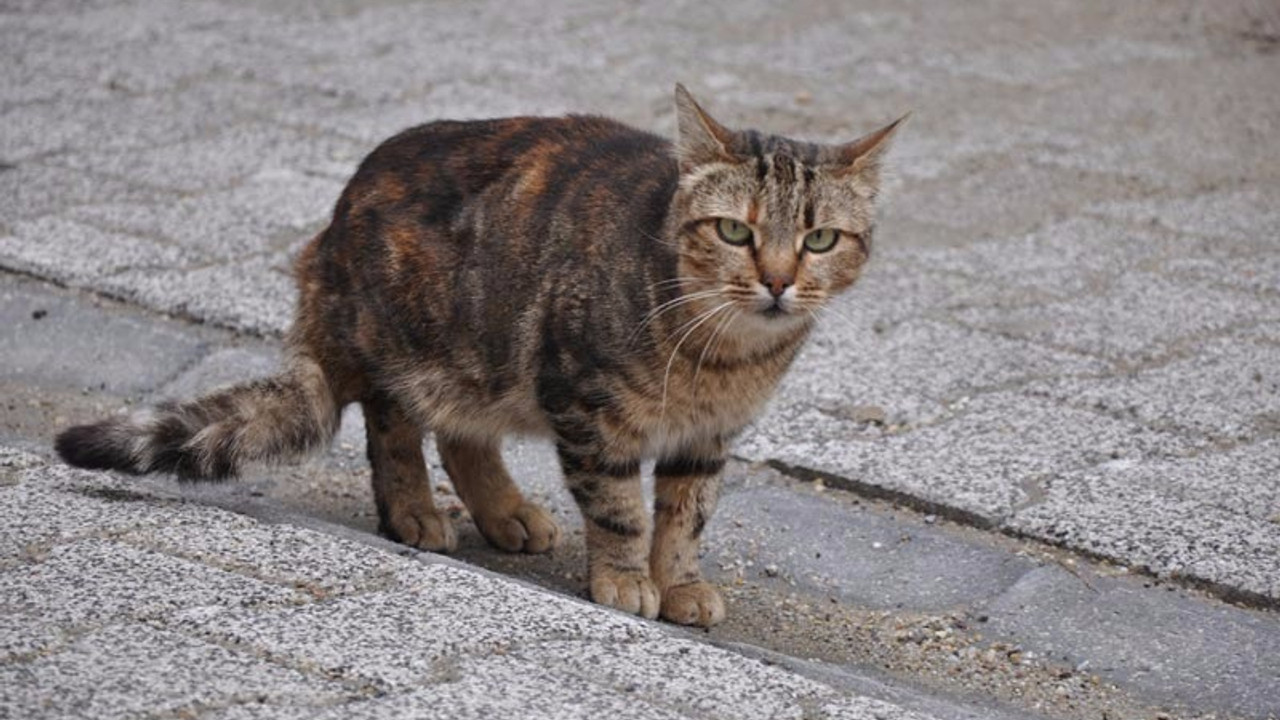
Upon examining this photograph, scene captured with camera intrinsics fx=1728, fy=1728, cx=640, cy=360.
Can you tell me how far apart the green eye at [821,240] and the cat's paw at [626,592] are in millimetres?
718

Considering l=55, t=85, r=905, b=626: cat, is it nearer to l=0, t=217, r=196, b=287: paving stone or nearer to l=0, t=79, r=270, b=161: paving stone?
l=0, t=217, r=196, b=287: paving stone

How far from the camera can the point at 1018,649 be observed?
10.5 feet

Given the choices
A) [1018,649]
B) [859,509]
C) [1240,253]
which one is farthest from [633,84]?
[1018,649]

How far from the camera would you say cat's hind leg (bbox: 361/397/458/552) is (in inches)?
140

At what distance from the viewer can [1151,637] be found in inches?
126

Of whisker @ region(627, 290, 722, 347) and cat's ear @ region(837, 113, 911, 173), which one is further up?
cat's ear @ region(837, 113, 911, 173)

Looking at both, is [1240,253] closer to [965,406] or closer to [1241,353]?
[1241,353]

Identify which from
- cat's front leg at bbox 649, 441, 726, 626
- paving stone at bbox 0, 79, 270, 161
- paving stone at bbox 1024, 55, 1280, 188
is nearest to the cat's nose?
cat's front leg at bbox 649, 441, 726, 626

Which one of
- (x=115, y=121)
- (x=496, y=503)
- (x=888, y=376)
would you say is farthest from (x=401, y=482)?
(x=115, y=121)

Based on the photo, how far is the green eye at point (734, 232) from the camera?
3.19m

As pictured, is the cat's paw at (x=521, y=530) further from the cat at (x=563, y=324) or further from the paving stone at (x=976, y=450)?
the paving stone at (x=976, y=450)

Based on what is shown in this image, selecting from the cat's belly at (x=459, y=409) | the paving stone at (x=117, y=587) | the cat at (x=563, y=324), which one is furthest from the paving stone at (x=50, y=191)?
the paving stone at (x=117, y=587)

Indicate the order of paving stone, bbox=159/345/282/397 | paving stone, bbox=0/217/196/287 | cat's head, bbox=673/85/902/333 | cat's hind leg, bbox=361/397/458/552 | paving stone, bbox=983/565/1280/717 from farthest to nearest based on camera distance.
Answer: paving stone, bbox=0/217/196/287 < paving stone, bbox=159/345/282/397 < cat's hind leg, bbox=361/397/458/552 < cat's head, bbox=673/85/902/333 < paving stone, bbox=983/565/1280/717

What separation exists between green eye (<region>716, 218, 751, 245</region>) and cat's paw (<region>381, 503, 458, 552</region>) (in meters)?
0.91
